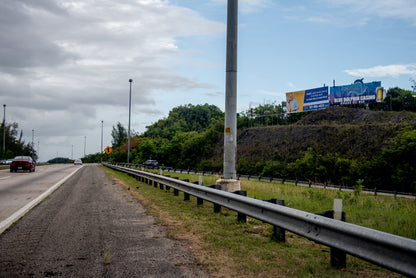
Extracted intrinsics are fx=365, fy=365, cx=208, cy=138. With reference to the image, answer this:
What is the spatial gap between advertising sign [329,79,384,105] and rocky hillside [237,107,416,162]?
2793 mm

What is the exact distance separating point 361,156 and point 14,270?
123 feet

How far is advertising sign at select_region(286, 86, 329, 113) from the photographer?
4706 cm

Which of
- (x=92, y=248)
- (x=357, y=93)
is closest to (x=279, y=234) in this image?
(x=92, y=248)

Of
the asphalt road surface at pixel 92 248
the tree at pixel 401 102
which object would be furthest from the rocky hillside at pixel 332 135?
the asphalt road surface at pixel 92 248

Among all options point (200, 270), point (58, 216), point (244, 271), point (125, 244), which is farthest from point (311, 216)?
point (58, 216)

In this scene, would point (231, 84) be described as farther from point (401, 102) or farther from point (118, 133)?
point (118, 133)

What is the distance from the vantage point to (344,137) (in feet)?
137

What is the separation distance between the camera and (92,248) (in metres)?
5.86

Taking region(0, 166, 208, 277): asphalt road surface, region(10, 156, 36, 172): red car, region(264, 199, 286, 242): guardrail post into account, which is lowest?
region(0, 166, 208, 277): asphalt road surface

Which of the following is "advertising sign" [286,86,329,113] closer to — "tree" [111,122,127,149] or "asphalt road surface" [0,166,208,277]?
"asphalt road surface" [0,166,208,277]

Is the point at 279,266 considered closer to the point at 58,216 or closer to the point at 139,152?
the point at 58,216

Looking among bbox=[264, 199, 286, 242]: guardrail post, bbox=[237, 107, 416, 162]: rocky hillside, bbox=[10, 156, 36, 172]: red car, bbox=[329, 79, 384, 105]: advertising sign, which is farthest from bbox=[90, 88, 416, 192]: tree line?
bbox=[264, 199, 286, 242]: guardrail post

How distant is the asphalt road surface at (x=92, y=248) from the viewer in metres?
4.73

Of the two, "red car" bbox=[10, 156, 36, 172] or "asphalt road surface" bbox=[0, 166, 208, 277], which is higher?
"red car" bbox=[10, 156, 36, 172]
